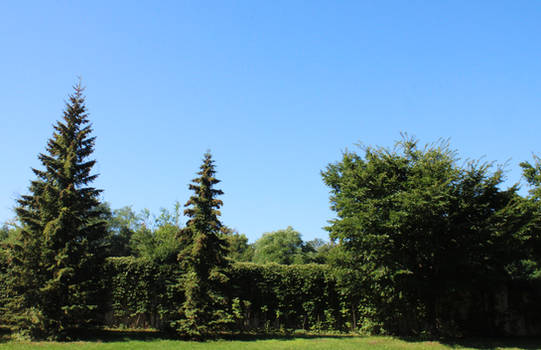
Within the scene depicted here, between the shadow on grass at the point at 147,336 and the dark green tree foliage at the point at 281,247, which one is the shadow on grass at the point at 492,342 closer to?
the shadow on grass at the point at 147,336

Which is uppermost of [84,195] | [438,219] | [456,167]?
[456,167]

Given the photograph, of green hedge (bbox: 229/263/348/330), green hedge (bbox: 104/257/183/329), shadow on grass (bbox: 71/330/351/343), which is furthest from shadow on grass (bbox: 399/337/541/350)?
green hedge (bbox: 104/257/183/329)

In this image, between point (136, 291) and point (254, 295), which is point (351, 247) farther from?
point (136, 291)

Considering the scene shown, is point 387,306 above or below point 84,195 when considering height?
below

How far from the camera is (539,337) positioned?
19.0 m

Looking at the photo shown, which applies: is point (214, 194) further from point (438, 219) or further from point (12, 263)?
point (438, 219)

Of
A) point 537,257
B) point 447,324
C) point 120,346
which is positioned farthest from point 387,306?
point 120,346

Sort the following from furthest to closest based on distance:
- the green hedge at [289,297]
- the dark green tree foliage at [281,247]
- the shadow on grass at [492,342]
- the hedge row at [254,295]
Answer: the dark green tree foliage at [281,247]
the green hedge at [289,297]
the hedge row at [254,295]
the shadow on grass at [492,342]

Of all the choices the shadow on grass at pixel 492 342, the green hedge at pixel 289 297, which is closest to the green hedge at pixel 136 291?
the green hedge at pixel 289 297

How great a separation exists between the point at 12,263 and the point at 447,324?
2160cm

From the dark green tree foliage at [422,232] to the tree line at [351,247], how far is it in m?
0.06

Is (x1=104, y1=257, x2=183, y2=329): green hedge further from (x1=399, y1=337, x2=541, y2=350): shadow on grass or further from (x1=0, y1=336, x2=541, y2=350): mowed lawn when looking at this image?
(x1=399, y1=337, x2=541, y2=350): shadow on grass

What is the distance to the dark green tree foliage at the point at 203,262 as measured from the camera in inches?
679

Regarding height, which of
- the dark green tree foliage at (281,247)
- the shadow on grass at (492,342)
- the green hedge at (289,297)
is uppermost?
the dark green tree foliage at (281,247)
